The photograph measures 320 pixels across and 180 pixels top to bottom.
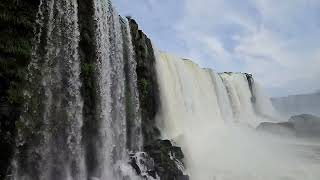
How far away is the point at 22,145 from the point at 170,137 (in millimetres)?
11069

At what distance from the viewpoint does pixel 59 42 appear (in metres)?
14.1

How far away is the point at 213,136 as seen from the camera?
1090 inches

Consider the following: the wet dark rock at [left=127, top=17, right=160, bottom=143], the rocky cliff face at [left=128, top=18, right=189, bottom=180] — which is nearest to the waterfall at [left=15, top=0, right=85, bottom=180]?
the rocky cliff face at [left=128, top=18, right=189, bottom=180]

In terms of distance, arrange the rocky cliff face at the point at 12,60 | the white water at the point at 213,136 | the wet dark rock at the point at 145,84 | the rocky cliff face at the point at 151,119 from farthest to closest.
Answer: the wet dark rock at the point at 145,84
the white water at the point at 213,136
the rocky cliff face at the point at 151,119
the rocky cliff face at the point at 12,60

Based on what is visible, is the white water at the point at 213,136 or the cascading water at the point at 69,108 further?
the white water at the point at 213,136

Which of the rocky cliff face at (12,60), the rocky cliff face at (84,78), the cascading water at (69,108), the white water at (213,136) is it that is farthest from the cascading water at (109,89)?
the white water at (213,136)

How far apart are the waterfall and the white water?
21.9 feet

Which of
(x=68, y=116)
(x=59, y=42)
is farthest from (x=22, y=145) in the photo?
(x=59, y=42)

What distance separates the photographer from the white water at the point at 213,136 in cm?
1959

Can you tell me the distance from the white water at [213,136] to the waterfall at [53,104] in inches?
263

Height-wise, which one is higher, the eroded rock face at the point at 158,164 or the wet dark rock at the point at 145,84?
the wet dark rock at the point at 145,84

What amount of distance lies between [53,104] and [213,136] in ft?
52.1

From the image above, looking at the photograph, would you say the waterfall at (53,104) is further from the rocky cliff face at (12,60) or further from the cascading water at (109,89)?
the cascading water at (109,89)

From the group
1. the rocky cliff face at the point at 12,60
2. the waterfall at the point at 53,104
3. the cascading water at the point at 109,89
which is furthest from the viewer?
the cascading water at the point at 109,89
